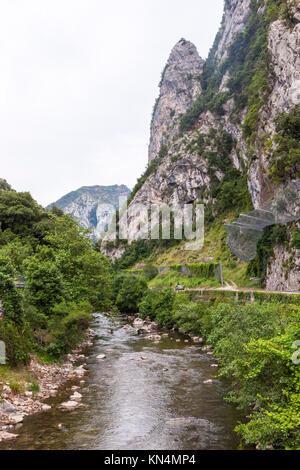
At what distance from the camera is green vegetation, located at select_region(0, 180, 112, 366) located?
53.0 ft

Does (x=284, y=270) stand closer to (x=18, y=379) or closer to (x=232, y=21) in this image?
(x=18, y=379)

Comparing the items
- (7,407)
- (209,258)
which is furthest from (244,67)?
(7,407)

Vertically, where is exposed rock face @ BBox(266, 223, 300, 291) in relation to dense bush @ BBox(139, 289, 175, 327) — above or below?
above

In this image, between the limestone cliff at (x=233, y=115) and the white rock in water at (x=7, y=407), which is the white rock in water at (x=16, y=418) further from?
the limestone cliff at (x=233, y=115)

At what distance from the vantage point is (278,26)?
134 ft

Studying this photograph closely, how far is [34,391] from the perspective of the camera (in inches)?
574

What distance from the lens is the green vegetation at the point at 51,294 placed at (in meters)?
16.1

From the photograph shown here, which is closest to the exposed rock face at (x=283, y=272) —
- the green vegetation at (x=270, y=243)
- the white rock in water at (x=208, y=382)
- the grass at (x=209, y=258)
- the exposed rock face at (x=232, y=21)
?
the green vegetation at (x=270, y=243)

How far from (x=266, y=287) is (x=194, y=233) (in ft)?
146

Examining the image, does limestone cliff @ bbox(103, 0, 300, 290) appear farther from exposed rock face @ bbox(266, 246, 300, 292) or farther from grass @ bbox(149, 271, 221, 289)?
grass @ bbox(149, 271, 221, 289)

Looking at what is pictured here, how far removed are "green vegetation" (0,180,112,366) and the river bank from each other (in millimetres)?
958

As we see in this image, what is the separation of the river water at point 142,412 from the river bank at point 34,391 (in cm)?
41

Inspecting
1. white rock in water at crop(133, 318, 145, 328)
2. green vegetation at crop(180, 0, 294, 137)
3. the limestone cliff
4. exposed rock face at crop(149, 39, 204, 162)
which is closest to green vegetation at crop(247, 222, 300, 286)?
the limestone cliff

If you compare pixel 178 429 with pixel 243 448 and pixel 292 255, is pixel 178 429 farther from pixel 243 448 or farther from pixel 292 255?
pixel 292 255
